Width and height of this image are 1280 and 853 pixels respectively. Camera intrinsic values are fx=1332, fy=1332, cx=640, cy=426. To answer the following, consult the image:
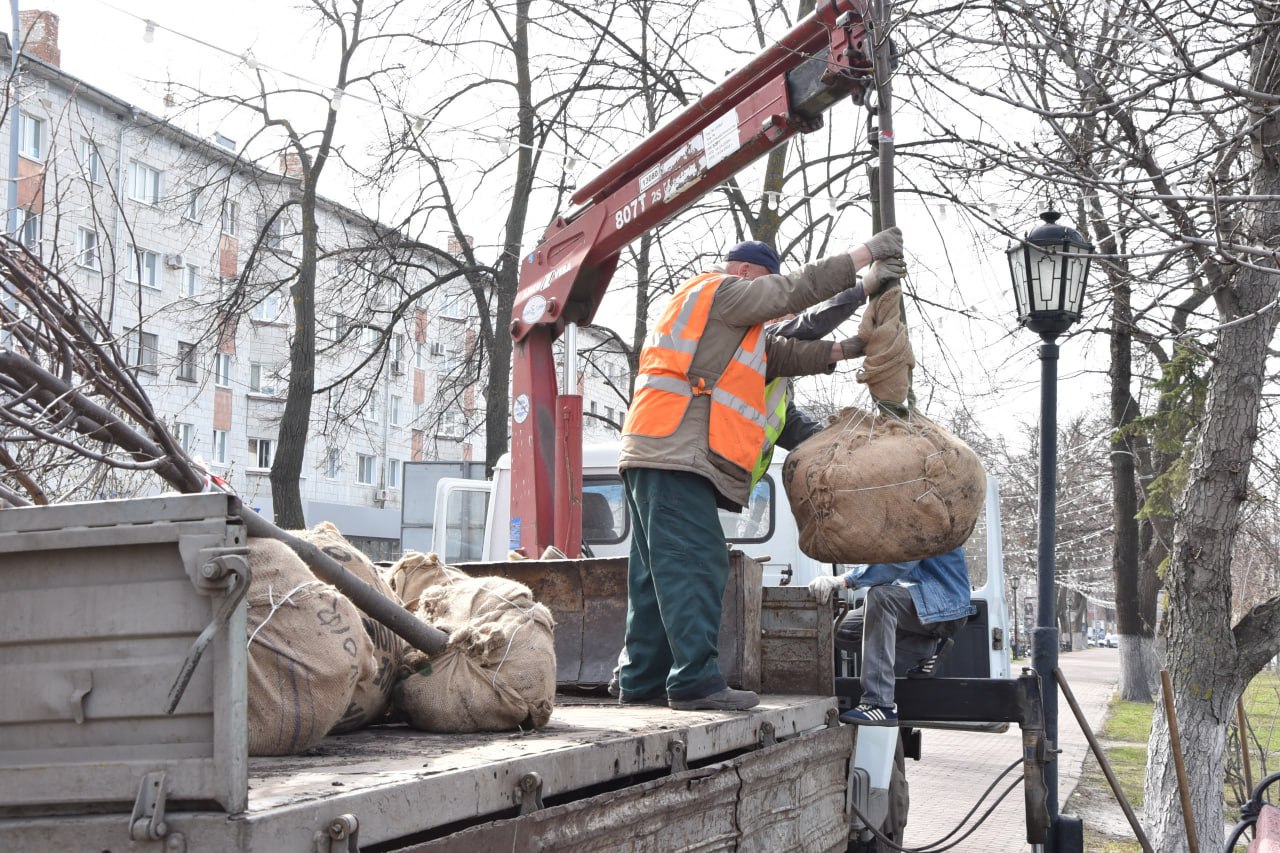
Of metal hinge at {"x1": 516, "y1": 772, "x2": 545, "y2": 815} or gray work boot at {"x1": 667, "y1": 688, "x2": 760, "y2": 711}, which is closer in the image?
metal hinge at {"x1": 516, "y1": 772, "x2": 545, "y2": 815}

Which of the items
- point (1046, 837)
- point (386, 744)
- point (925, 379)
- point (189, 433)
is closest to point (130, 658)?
point (386, 744)

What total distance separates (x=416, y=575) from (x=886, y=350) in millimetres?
1994

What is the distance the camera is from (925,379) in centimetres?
1385

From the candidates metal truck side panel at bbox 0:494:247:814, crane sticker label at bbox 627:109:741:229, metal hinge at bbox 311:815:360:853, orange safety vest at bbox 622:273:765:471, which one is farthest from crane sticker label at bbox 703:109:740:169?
metal hinge at bbox 311:815:360:853

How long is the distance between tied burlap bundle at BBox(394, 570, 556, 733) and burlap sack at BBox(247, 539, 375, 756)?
0.57 metres

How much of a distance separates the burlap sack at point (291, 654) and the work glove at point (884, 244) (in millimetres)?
2713

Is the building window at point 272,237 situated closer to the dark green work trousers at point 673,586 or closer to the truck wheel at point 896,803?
the truck wheel at point 896,803

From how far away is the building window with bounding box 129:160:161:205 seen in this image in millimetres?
29359

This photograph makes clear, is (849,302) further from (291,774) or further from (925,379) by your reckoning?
(925,379)

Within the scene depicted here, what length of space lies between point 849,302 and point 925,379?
871 cm

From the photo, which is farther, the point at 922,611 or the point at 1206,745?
the point at 1206,745

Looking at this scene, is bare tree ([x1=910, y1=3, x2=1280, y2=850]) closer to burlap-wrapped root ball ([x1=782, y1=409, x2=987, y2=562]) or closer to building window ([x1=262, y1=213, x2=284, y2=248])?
burlap-wrapped root ball ([x1=782, y1=409, x2=987, y2=562])

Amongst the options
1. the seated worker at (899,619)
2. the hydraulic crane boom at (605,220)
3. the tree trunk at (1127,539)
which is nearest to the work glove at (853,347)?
the seated worker at (899,619)

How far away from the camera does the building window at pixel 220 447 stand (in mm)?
35188
